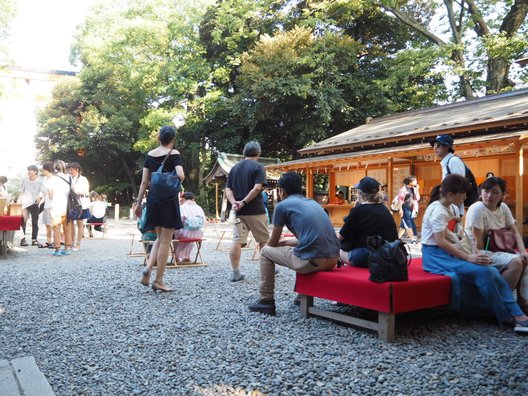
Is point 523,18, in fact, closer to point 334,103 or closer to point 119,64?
point 334,103

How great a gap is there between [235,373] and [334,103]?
1756cm

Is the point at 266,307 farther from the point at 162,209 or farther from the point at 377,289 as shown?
the point at 162,209

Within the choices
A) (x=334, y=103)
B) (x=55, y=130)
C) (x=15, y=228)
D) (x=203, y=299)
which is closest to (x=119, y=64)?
(x=55, y=130)

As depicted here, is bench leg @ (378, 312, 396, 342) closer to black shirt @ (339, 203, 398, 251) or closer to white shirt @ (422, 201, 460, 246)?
black shirt @ (339, 203, 398, 251)

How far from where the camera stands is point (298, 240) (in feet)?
12.5

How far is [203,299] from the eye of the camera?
15.4ft

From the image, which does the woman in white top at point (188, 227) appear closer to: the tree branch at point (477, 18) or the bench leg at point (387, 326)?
the bench leg at point (387, 326)

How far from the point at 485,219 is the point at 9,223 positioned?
7807 mm

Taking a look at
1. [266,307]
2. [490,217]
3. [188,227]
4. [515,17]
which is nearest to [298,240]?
[266,307]

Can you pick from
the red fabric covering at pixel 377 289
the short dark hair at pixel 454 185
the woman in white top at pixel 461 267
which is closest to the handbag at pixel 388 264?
the red fabric covering at pixel 377 289

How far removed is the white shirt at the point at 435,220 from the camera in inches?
146

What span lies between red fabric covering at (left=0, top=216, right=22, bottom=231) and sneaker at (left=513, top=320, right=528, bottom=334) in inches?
316

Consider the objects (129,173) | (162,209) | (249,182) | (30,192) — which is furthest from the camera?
(129,173)

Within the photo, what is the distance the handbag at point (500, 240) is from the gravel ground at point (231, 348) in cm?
72
